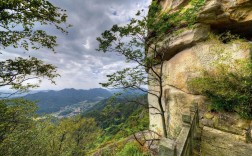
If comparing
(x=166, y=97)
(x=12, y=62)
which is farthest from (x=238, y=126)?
(x=12, y=62)

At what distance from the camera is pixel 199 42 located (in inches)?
A: 386

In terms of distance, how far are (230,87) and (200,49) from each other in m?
3.32

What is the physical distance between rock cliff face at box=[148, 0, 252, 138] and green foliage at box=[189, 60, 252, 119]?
561mm

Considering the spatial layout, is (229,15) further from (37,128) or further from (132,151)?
(37,128)

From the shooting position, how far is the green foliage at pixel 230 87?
22.4 ft

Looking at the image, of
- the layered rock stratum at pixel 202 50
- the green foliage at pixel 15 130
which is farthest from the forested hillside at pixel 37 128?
the layered rock stratum at pixel 202 50

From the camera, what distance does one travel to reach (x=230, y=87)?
7.22 meters

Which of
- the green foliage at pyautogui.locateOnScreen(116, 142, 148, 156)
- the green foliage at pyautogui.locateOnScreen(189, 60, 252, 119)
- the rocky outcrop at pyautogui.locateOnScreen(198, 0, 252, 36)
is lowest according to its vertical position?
the green foliage at pyautogui.locateOnScreen(116, 142, 148, 156)

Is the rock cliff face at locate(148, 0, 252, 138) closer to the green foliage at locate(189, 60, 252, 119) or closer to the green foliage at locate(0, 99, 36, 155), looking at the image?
the green foliage at locate(189, 60, 252, 119)

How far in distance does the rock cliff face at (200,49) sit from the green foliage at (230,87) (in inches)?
22.1

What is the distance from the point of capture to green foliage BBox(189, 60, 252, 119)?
6812 mm

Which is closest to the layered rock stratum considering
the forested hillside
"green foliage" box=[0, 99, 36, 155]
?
the forested hillside

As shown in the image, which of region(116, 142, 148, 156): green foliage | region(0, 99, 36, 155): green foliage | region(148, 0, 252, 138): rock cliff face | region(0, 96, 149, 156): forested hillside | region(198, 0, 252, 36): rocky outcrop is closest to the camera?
region(0, 96, 149, 156): forested hillside

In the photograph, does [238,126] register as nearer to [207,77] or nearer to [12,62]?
[207,77]
